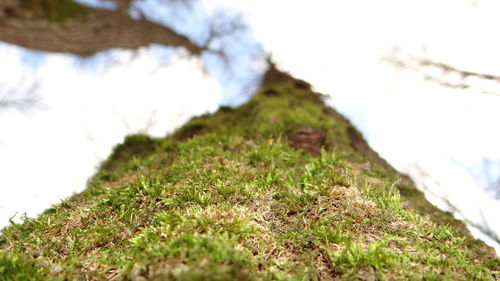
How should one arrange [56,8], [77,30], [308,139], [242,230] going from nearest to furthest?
[242,230], [308,139], [56,8], [77,30]

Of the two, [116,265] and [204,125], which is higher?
[204,125]

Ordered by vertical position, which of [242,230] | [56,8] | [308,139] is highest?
[56,8]

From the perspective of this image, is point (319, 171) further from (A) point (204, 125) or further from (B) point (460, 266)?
(A) point (204, 125)

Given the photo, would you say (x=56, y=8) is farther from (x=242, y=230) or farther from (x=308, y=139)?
(x=242, y=230)

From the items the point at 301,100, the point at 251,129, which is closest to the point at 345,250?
the point at 251,129

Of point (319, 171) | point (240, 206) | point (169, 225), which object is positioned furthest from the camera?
point (319, 171)

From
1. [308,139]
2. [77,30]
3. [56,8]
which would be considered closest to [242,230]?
[308,139]

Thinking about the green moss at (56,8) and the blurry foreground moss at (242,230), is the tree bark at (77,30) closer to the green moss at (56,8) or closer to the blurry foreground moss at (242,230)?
the green moss at (56,8)

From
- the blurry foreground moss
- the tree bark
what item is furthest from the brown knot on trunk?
the tree bark

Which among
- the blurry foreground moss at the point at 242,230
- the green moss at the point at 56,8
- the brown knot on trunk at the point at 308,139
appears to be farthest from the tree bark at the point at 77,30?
the brown knot on trunk at the point at 308,139
